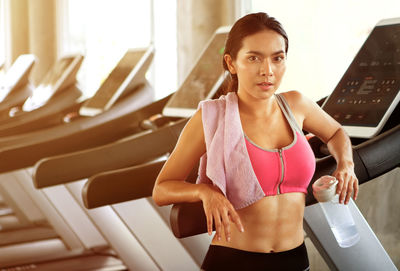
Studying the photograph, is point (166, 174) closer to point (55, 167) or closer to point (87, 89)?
point (55, 167)

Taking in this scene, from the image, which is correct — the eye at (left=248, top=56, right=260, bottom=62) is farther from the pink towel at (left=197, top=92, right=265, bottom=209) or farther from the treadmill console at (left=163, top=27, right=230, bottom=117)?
the treadmill console at (left=163, top=27, right=230, bottom=117)

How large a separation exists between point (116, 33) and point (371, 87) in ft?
12.6

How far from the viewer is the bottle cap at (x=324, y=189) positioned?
114 cm

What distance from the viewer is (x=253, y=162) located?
3.71 feet

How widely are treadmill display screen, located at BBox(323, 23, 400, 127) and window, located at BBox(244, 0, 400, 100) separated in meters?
0.66

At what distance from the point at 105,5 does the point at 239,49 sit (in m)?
4.70

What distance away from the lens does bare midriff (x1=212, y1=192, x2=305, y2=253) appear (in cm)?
117

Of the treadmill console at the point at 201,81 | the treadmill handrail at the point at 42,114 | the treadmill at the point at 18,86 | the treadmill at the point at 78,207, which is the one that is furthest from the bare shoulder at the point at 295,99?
the treadmill at the point at 18,86

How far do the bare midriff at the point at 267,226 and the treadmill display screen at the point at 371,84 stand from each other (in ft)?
1.71

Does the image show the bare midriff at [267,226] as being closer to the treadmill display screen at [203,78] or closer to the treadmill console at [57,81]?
the treadmill display screen at [203,78]

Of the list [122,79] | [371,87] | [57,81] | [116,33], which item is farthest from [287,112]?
[116,33]

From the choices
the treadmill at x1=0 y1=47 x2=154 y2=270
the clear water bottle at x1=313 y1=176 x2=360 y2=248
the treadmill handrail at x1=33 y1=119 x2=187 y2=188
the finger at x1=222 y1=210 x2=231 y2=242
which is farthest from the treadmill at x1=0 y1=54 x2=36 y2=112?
the finger at x1=222 y1=210 x2=231 y2=242

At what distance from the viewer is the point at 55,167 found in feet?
7.31

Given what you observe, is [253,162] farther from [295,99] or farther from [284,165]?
[295,99]
